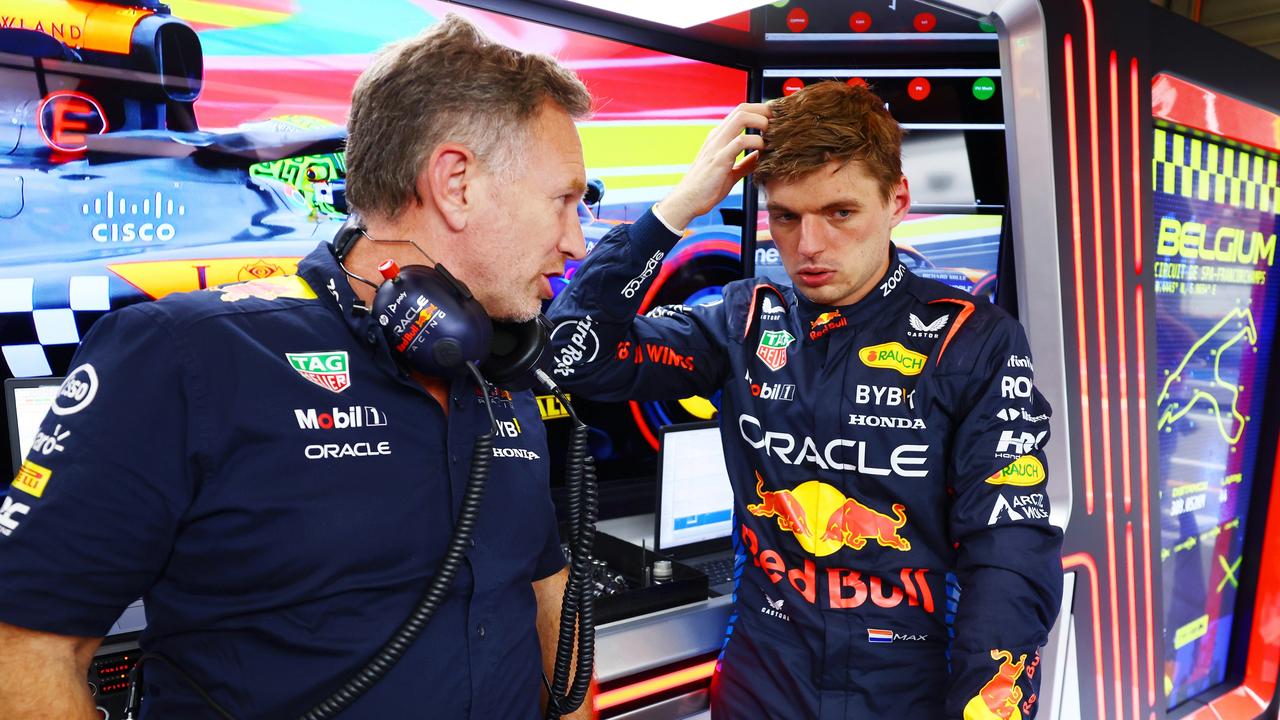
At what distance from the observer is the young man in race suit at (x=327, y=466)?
811 millimetres

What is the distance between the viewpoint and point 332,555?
3.05ft

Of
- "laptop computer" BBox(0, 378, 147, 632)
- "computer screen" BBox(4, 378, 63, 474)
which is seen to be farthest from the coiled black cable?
"computer screen" BBox(4, 378, 63, 474)

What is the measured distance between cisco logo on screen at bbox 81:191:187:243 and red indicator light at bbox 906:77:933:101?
243 cm

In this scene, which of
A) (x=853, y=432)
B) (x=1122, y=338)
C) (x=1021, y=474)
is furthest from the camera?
(x=1122, y=338)

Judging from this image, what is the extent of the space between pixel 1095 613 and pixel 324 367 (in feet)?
7.59

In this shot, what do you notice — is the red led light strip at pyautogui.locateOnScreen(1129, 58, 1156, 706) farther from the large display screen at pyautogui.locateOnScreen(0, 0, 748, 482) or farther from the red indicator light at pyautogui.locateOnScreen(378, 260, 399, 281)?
the red indicator light at pyautogui.locateOnScreen(378, 260, 399, 281)

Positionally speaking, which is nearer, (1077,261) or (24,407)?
(24,407)

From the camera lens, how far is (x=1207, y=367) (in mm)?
3088

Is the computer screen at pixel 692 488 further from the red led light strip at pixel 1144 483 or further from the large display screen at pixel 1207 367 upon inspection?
the large display screen at pixel 1207 367

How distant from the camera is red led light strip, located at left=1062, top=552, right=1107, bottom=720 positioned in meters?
2.30

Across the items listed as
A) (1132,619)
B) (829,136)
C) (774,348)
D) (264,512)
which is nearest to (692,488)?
(774,348)

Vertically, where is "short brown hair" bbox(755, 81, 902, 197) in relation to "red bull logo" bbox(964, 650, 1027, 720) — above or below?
above

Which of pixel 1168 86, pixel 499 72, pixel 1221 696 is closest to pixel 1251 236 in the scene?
pixel 1168 86

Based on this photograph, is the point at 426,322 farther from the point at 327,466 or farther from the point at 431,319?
the point at 327,466
